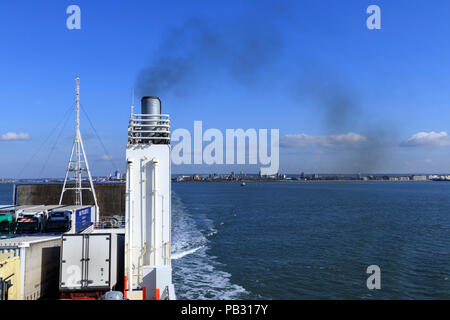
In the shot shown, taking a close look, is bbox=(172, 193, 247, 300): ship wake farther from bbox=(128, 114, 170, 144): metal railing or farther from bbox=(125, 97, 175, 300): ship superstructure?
bbox=(128, 114, 170, 144): metal railing

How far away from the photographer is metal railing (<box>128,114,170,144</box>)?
13281mm

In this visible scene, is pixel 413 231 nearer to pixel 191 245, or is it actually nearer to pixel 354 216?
pixel 354 216

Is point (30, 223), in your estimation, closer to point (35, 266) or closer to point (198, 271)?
point (35, 266)

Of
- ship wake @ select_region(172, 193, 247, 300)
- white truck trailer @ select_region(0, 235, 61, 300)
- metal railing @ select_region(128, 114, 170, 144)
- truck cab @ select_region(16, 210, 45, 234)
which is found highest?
metal railing @ select_region(128, 114, 170, 144)

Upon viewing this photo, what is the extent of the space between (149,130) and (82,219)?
9223 millimetres

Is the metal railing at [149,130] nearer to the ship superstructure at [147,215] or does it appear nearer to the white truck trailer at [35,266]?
the ship superstructure at [147,215]

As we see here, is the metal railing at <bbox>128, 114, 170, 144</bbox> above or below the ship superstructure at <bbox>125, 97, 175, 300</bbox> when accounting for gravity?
above

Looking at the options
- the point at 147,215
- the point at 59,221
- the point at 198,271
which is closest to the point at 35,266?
the point at 59,221

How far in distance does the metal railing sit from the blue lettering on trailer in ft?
25.2

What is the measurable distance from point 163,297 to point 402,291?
19667 mm

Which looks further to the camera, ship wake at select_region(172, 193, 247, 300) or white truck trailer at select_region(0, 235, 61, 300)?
ship wake at select_region(172, 193, 247, 300)

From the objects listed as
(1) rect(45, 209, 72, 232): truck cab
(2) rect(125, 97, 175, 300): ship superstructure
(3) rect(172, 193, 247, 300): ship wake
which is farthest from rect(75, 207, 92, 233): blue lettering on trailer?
(3) rect(172, 193, 247, 300): ship wake

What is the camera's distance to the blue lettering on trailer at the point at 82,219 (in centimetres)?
1797
